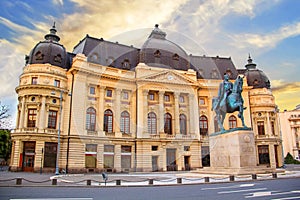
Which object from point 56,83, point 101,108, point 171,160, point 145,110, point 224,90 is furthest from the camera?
point 145,110

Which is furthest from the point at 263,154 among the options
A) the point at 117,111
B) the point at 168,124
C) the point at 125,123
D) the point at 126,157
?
the point at 117,111

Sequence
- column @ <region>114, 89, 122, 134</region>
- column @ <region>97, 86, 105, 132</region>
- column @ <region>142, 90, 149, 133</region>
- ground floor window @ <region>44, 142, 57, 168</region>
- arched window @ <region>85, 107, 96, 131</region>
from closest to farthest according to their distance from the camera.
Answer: ground floor window @ <region>44, 142, 57, 168</region>, arched window @ <region>85, 107, 96, 131</region>, column @ <region>97, 86, 105, 132</region>, column @ <region>114, 89, 122, 134</region>, column @ <region>142, 90, 149, 133</region>

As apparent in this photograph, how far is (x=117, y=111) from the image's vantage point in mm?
47781

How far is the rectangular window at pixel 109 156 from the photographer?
147ft

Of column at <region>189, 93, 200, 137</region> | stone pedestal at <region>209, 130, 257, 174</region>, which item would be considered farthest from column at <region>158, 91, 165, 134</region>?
stone pedestal at <region>209, 130, 257, 174</region>

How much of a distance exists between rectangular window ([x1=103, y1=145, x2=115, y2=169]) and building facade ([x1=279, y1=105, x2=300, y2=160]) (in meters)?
77.0

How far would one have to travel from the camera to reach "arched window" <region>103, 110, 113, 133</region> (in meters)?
46.8

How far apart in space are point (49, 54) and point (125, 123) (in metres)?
17.2

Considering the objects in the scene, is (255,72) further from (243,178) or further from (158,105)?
(243,178)

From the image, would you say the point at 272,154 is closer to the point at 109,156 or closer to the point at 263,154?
the point at 263,154

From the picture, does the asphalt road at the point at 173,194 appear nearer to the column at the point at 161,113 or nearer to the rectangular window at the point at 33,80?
the rectangular window at the point at 33,80

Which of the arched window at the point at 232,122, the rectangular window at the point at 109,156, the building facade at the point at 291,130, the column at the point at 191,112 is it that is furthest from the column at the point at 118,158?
the building facade at the point at 291,130

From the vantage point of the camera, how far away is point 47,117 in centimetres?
4259

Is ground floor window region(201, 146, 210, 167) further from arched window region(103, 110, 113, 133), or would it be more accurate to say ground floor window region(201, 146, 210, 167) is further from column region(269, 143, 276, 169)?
arched window region(103, 110, 113, 133)
